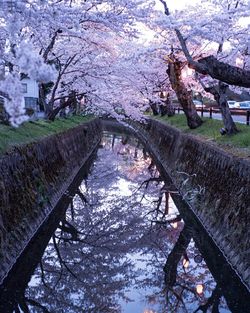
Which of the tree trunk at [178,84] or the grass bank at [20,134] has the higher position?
the tree trunk at [178,84]

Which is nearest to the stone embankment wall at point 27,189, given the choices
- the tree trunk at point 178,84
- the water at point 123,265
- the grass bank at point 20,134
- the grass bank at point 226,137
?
the grass bank at point 20,134

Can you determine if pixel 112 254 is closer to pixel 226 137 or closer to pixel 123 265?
pixel 123 265

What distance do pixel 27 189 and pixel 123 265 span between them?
3.56 meters

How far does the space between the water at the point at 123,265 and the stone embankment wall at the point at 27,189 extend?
45 centimetres

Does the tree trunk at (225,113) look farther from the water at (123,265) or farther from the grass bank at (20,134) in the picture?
the grass bank at (20,134)

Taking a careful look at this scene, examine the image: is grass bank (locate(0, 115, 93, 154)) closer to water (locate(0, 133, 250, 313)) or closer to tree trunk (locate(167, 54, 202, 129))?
water (locate(0, 133, 250, 313))

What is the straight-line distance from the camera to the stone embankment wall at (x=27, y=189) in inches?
429

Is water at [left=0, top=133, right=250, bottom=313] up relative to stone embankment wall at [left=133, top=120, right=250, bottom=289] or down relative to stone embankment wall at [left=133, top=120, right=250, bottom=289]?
down

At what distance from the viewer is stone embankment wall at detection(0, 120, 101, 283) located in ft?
35.7

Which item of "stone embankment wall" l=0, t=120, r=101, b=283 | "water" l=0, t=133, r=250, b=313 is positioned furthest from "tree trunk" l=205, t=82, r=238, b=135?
"stone embankment wall" l=0, t=120, r=101, b=283

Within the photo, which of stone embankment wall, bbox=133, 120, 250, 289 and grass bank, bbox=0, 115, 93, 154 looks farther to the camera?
grass bank, bbox=0, 115, 93, 154

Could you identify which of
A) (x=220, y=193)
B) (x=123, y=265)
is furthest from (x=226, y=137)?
(x=123, y=265)

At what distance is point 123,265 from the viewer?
12.5 m

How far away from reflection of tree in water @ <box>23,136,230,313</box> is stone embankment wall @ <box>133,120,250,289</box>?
902 mm
